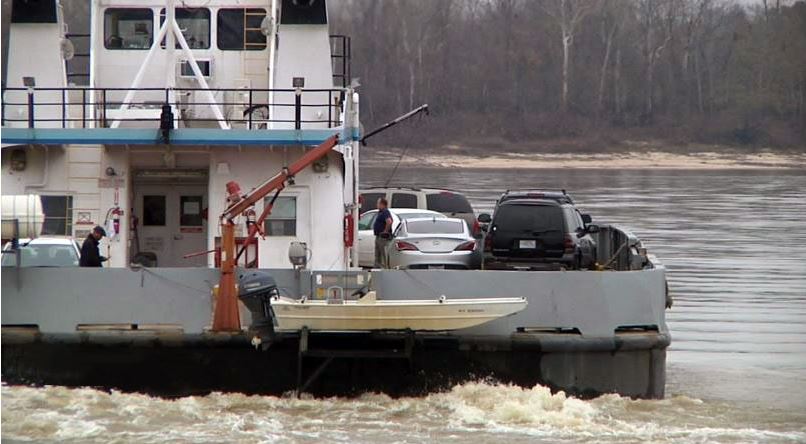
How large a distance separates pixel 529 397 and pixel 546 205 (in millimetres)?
7700

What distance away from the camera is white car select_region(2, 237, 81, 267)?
2036 cm

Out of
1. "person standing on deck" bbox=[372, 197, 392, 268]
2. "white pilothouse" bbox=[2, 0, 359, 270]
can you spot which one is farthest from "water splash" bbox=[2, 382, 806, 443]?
"person standing on deck" bbox=[372, 197, 392, 268]

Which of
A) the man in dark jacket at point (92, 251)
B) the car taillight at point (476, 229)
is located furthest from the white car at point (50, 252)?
the car taillight at point (476, 229)

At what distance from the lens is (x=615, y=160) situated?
79.8 metres

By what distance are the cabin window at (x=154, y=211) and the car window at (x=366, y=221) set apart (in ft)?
24.1

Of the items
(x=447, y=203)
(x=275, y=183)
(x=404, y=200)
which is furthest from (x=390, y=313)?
(x=404, y=200)

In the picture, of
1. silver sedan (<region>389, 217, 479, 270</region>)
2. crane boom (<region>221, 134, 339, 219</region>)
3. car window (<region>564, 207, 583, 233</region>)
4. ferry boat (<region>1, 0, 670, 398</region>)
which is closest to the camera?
ferry boat (<region>1, 0, 670, 398</region>)

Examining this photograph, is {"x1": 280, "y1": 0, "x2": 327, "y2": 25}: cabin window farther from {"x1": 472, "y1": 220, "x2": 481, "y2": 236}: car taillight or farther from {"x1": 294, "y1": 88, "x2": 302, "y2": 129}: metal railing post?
{"x1": 472, "y1": 220, "x2": 481, "y2": 236}: car taillight

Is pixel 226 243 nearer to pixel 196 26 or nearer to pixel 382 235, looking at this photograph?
pixel 196 26

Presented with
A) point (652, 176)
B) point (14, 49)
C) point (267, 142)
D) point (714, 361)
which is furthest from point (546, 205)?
point (652, 176)

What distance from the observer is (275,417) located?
57.7ft

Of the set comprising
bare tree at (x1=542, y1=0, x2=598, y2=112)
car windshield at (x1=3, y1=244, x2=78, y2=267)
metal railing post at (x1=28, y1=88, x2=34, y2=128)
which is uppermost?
bare tree at (x1=542, y1=0, x2=598, y2=112)

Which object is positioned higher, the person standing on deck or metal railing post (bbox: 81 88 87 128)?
metal railing post (bbox: 81 88 87 128)

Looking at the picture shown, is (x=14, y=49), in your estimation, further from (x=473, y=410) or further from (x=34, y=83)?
(x=473, y=410)
